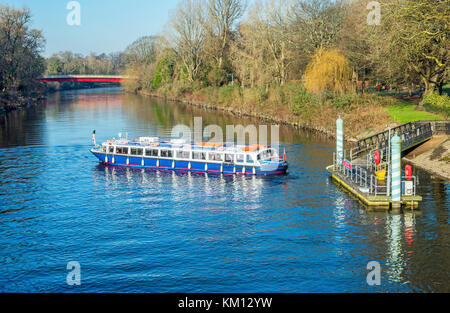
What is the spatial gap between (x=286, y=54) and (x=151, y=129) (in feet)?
115

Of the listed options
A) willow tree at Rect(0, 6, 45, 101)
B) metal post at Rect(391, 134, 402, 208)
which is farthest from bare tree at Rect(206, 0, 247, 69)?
metal post at Rect(391, 134, 402, 208)

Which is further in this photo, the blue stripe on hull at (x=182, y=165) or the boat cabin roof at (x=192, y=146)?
the boat cabin roof at (x=192, y=146)

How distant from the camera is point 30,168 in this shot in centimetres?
5834

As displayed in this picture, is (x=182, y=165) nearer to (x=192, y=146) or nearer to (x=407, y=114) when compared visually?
(x=192, y=146)

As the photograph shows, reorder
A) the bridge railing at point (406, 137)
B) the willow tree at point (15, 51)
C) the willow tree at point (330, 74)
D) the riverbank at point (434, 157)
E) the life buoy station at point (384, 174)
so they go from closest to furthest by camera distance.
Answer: the life buoy station at point (384, 174), the riverbank at point (434, 157), the bridge railing at point (406, 137), the willow tree at point (330, 74), the willow tree at point (15, 51)

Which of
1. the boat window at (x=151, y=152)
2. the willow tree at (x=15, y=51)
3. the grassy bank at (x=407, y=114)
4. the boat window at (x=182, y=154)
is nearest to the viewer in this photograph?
the boat window at (x=182, y=154)

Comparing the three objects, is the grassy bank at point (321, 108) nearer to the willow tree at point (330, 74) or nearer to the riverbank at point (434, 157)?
the willow tree at point (330, 74)

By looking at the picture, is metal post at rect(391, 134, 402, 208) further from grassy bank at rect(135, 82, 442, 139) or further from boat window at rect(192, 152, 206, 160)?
grassy bank at rect(135, 82, 442, 139)

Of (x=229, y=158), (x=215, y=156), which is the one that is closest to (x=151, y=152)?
(x=215, y=156)

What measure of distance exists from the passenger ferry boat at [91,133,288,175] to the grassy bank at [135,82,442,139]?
23764mm

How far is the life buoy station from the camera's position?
4025cm

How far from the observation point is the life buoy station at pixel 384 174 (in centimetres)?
4025

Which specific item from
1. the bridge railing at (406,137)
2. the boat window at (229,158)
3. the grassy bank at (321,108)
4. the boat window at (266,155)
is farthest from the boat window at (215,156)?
the grassy bank at (321,108)

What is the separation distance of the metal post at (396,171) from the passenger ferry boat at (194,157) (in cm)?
1528
